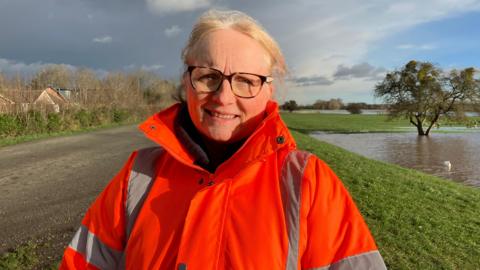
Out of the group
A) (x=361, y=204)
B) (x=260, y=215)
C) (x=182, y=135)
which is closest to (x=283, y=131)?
(x=260, y=215)

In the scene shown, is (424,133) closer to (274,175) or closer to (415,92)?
(415,92)

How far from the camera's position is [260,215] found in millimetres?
1584

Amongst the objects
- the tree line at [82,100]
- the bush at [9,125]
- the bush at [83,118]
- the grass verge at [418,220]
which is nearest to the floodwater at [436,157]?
the grass verge at [418,220]

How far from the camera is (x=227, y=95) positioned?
181 centimetres

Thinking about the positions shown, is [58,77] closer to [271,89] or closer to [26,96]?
[26,96]

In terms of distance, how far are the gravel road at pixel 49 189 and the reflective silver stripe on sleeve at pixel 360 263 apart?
4561mm

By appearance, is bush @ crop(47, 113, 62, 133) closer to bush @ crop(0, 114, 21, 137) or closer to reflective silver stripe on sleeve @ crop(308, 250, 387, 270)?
bush @ crop(0, 114, 21, 137)

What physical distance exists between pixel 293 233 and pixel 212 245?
0.34m

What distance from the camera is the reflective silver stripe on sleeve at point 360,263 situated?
1.47 m

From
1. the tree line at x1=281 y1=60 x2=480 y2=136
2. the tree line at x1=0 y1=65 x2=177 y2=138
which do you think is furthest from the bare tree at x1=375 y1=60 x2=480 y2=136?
the tree line at x1=0 y1=65 x2=177 y2=138

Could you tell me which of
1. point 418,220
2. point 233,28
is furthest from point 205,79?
point 418,220

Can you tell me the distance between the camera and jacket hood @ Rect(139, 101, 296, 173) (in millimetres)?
1716

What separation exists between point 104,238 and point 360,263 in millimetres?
1185

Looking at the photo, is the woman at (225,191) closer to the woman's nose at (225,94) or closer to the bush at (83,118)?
the woman's nose at (225,94)
